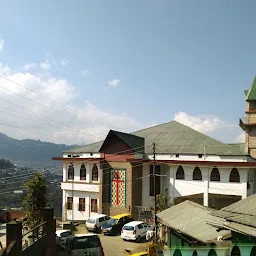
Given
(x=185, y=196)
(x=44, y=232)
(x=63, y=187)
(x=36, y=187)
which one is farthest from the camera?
(x=63, y=187)

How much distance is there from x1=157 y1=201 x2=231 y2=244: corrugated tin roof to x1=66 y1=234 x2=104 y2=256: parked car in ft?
13.0

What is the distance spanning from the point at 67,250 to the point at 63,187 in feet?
69.6

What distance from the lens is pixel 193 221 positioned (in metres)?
A: 16.5

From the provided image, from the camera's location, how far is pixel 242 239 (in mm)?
11172

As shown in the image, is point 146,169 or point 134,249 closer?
point 134,249

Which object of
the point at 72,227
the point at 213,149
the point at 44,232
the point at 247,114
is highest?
the point at 247,114

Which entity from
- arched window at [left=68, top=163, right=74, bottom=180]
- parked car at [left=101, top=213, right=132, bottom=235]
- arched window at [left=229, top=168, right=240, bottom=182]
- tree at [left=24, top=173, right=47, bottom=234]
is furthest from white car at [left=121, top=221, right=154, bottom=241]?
arched window at [left=68, top=163, right=74, bottom=180]

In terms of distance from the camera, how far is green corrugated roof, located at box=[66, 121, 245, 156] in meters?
31.4

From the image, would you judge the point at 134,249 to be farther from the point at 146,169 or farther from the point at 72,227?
the point at 146,169

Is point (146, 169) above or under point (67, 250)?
above

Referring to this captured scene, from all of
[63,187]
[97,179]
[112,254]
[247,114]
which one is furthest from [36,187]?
[247,114]

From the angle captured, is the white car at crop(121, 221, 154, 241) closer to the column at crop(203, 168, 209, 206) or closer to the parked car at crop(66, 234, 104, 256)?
the parked car at crop(66, 234, 104, 256)

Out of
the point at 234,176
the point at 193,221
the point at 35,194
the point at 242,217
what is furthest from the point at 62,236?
the point at 234,176

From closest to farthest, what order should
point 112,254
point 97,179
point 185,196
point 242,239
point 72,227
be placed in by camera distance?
point 242,239 < point 112,254 < point 72,227 < point 185,196 < point 97,179
